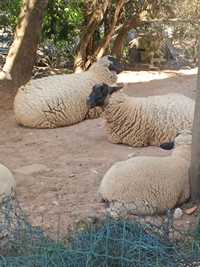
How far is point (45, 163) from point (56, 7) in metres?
7.31

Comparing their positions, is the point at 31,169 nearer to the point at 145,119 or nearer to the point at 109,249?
the point at 145,119

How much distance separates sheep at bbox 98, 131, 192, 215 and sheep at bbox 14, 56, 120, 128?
11.2 ft

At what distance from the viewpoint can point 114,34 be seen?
13617 mm

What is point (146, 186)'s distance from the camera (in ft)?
16.0

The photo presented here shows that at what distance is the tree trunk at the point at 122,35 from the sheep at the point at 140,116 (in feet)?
19.4

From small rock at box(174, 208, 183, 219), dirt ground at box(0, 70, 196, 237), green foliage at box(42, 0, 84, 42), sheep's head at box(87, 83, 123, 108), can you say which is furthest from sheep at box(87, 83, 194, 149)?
green foliage at box(42, 0, 84, 42)

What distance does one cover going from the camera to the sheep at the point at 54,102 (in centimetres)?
846

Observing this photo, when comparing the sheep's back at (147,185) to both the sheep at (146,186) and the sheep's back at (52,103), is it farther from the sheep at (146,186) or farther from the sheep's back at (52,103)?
the sheep's back at (52,103)

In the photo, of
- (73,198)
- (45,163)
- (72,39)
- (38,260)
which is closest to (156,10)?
(72,39)

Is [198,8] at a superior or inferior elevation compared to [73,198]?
superior

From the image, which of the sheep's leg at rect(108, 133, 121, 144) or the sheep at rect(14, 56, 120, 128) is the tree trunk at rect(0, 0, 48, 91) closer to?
the sheep at rect(14, 56, 120, 128)

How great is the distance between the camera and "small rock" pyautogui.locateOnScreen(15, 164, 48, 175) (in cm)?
621

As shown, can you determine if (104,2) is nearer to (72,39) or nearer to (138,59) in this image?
(72,39)

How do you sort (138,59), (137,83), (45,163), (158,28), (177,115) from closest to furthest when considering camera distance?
(45,163) → (177,115) → (137,83) → (158,28) → (138,59)
